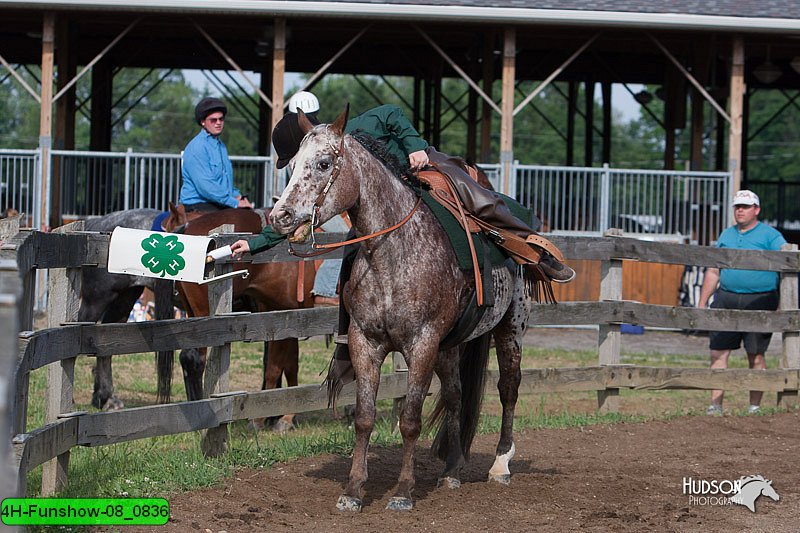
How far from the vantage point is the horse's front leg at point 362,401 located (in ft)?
18.7

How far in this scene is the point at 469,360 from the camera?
705 cm

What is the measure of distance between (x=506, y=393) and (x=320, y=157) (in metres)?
2.42

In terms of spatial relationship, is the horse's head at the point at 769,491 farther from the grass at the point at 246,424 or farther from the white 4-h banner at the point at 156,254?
the white 4-h banner at the point at 156,254

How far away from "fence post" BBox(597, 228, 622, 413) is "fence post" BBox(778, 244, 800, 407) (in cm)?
186

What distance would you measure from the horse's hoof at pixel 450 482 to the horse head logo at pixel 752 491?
159 centimetres

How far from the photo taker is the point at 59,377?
5.62m

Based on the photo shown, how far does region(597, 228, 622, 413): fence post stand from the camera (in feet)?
32.2

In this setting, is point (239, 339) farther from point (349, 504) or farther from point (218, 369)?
point (349, 504)

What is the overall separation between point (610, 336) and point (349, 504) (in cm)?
478

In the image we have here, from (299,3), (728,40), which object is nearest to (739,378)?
(299,3)

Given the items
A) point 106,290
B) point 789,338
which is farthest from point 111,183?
point 789,338

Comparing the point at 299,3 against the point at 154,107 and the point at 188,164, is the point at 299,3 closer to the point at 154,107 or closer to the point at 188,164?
the point at 188,164

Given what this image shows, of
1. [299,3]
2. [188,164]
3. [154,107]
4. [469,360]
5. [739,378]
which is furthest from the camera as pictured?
[154,107]

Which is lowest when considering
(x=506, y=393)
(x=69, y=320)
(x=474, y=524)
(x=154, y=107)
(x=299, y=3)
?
(x=474, y=524)
